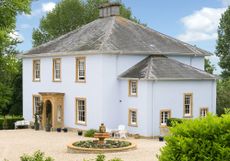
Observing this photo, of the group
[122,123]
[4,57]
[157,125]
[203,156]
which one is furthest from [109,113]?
[203,156]

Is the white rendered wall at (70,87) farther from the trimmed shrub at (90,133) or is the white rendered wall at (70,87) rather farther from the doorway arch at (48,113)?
the trimmed shrub at (90,133)

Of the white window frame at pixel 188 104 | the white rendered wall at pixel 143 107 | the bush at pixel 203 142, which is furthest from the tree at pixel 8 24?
the white window frame at pixel 188 104

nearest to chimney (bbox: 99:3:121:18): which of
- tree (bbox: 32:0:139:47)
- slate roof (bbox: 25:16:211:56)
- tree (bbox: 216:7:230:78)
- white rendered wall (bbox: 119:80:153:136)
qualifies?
slate roof (bbox: 25:16:211:56)

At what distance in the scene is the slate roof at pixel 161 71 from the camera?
39.0 metres

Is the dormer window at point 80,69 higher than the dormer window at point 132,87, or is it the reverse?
the dormer window at point 80,69

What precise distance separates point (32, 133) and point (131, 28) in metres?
13.5

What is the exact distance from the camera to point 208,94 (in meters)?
41.9

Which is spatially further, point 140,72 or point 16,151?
point 140,72

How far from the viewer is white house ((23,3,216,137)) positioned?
128ft

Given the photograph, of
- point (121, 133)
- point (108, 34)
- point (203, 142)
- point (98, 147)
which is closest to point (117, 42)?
point (108, 34)

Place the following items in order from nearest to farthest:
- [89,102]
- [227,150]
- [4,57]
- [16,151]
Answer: [227,150]
[4,57]
[16,151]
[89,102]

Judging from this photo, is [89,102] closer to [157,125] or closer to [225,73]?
[157,125]

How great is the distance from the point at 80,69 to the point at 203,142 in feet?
92.5

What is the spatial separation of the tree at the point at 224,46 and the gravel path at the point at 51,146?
32705mm
